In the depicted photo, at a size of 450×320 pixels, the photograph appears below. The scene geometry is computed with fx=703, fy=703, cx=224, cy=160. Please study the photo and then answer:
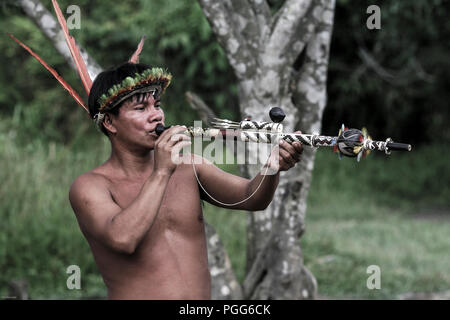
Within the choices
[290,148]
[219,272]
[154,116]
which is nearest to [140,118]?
[154,116]

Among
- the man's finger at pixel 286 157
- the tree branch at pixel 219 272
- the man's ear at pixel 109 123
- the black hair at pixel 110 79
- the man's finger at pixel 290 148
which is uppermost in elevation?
the black hair at pixel 110 79

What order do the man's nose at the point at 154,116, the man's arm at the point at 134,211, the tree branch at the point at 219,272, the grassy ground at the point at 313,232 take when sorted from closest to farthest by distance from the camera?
the man's arm at the point at 134,211 < the man's nose at the point at 154,116 < the tree branch at the point at 219,272 < the grassy ground at the point at 313,232

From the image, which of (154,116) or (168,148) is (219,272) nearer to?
(154,116)

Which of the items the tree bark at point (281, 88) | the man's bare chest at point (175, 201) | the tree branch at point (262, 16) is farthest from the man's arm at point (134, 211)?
the tree branch at point (262, 16)

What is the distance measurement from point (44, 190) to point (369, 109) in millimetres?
7109

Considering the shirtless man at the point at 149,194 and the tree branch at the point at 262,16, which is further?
the tree branch at the point at 262,16

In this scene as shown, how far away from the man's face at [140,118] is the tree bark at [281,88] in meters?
1.94

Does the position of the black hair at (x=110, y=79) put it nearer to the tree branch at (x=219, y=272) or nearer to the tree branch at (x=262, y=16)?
the tree branch at (x=262, y=16)

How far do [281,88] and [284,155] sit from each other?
7.33 ft

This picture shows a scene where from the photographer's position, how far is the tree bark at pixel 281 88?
478cm

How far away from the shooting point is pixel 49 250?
6746 millimetres

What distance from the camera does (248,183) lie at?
3061 mm

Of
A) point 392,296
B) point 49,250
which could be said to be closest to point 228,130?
point 392,296
